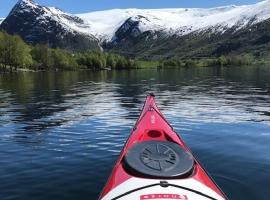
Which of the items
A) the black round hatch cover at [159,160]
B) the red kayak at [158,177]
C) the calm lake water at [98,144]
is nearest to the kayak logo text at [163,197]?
the red kayak at [158,177]

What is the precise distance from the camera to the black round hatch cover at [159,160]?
11.4 m

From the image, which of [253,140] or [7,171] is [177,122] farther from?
[7,171]

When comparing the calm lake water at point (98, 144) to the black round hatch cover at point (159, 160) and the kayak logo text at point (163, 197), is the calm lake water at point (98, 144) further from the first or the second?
the kayak logo text at point (163, 197)

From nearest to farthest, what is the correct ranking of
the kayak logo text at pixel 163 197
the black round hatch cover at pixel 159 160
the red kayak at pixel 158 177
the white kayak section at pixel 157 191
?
the kayak logo text at pixel 163 197 → the white kayak section at pixel 157 191 → the red kayak at pixel 158 177 → the black round hatch cover at pixel 159 160

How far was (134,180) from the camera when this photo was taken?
1123cm

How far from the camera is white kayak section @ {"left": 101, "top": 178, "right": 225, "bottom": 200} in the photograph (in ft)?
33.7

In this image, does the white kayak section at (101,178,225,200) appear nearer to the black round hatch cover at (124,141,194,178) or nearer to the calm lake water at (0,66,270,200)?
the black round hatch cover at (124,141,194,178)

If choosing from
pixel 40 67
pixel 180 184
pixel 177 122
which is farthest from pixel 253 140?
pixel 40 67

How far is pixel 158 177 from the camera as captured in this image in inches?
437

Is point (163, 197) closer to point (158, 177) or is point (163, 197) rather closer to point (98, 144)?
point (158, 177)

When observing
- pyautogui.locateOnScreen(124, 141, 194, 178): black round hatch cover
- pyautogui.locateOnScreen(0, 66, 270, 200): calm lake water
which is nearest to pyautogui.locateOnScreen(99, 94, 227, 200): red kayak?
pyautogui.locateOnScreen(124, 141, 194, 178): black round hatch cover

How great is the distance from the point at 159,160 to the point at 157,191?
1.65m

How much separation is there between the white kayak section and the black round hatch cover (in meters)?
0.33

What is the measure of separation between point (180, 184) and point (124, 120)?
23.4m
